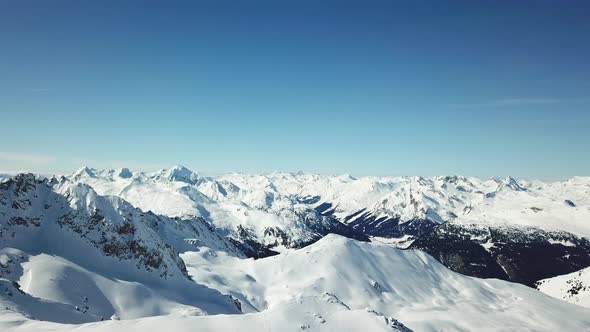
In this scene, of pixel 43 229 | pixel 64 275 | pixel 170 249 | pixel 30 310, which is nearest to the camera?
pixel 30 310

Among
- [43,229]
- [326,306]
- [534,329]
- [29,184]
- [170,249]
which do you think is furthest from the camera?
[534,329]

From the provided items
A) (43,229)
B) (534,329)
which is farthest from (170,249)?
(534,329)

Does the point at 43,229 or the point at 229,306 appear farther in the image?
the point at 229,306

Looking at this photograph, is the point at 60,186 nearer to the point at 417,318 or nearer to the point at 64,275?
the point at 64,275

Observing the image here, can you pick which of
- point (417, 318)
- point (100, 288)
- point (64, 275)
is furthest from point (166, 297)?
point (417, 318)

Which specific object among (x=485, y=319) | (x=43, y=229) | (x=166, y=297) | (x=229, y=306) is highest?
(x=43, y=229)

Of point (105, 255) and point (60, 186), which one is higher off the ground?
point (60, 186)

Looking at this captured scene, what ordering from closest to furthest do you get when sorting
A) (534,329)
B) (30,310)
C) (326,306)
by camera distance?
(326,306) < (30,310) < (534,329)

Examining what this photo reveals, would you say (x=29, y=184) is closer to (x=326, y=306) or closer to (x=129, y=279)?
(x=129, y=279)

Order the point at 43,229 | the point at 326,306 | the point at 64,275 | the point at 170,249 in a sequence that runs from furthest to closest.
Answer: the point at 170,249, the point at 43,229, the point at 64,275, the point at 326,306
